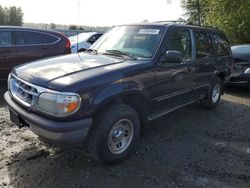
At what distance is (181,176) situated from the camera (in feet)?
12.7

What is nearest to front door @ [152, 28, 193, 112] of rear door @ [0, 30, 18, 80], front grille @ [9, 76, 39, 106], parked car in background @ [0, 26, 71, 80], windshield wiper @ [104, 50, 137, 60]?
windshield wiper @ [104, 50, 137, 60]

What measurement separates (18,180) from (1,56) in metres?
4.79

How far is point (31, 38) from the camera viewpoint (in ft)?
27.3

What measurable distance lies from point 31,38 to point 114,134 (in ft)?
17.3

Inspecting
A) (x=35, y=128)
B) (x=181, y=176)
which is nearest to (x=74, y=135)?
(x=35, y=128)

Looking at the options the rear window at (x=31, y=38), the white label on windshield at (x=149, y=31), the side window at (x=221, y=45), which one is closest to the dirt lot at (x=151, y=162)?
the white label on windshield at (x=149, y=31)

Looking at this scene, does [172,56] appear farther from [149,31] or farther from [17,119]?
[17,119]

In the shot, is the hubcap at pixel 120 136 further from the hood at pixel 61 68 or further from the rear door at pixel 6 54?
the rear door at pixel 6 54

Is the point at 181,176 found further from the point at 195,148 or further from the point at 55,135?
the point at 55,135

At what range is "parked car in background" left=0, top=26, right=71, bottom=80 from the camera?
775 cm

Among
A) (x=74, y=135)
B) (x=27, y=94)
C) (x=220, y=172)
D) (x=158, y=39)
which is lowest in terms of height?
(x=220, y=172)

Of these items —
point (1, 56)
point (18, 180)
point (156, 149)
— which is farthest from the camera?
point (1, 56)

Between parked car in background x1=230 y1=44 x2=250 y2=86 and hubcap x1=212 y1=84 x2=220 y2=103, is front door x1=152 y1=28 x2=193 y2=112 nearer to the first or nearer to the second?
hubcap x1=212 y1=84 x2=220 y2=103

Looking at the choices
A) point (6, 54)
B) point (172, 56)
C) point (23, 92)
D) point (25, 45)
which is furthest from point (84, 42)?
point (23, 92)
